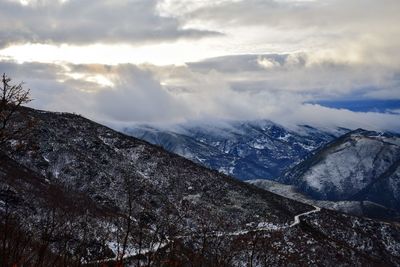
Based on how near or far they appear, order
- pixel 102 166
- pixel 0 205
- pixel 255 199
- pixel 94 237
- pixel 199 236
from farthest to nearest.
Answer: pixel 255 199 < pixel 102 166 < pixel 199 236 < pixel 94 237 < pixel 0 205

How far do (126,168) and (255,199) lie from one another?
4184 cm

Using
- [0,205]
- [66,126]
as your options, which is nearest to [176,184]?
[66,126]

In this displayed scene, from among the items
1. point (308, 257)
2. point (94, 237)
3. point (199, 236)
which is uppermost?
point (94, 237)

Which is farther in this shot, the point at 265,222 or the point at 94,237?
the point at 265,222

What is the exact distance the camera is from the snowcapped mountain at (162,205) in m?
97.6

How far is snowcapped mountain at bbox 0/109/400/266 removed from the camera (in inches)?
3843

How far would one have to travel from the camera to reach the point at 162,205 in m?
129

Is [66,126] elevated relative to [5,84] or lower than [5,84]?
lower

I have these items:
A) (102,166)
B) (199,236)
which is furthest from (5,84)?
(102,166)

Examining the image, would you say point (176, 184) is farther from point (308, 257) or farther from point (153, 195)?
point (308, 257)

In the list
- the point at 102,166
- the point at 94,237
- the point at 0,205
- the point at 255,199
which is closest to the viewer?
the point at 0,205

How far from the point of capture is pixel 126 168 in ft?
468

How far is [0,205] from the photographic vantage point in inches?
3342

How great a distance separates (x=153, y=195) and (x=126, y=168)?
1471 cm
